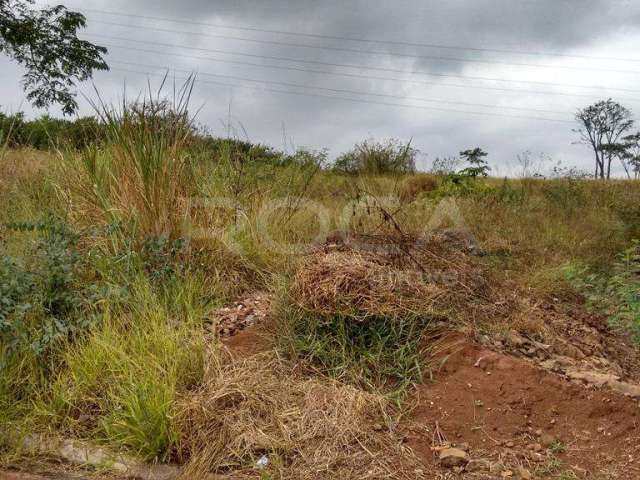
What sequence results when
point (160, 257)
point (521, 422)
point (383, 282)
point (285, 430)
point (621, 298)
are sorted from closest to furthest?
point (285, 430) → point (521, 422) → point (383, 282) → point (160, 257) → point (621, 298)

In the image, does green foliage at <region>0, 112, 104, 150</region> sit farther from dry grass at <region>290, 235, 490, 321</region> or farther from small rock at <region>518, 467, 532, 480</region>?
small rock at <region>518, 467, 532, 480</region>

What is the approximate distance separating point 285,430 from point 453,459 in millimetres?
714

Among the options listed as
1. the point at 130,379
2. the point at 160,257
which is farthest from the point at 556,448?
the point at 160,257

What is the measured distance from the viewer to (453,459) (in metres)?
2.59

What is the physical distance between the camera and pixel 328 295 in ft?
10.7

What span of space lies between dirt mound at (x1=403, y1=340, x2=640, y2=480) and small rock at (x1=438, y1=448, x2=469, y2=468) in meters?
0.03

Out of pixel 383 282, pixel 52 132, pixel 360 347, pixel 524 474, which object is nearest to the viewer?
pixel 524 474

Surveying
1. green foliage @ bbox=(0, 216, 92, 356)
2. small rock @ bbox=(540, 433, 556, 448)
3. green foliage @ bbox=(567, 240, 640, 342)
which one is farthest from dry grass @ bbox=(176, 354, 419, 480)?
green foliage @ bbox=(567, 240, 640, 342)

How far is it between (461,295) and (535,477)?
1340mm

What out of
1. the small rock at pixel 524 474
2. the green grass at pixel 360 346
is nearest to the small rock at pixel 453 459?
the small rock at pixel 524 474

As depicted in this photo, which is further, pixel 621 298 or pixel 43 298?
pixel 621 298

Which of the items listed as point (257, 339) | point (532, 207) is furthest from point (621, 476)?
point (532, 207)

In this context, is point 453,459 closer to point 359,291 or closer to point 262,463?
point 262,463

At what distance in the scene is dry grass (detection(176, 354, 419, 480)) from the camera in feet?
8.34
